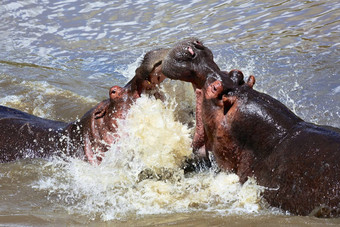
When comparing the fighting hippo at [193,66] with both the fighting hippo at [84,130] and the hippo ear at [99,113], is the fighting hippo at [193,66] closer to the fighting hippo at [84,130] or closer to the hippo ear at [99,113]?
the fighting hippo at [84,130]

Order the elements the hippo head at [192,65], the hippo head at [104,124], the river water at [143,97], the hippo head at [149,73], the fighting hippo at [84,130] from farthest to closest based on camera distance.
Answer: the hippo head at [104,124] < the fighting hippo at [84,130] < the hippo head at [149,73] < the hippo head at [192,65] < the river water at [143,97]

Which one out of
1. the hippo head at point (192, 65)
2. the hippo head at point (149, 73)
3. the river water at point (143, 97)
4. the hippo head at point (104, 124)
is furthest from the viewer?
the hippo head at point (104, 124)

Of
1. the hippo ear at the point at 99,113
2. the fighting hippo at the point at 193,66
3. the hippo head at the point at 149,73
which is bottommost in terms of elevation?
the hippo ear at the point at 99,113

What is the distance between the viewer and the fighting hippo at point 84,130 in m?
5.52

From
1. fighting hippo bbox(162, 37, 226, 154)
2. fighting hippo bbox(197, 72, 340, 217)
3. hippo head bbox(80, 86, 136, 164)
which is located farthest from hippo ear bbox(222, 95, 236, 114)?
hippo head bbox(80, 86, 136, 164)

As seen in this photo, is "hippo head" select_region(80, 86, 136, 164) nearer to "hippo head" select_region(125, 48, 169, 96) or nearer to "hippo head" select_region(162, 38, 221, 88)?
"hippo head" select_region(125, 48, 169, 96)

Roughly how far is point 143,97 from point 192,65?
1.01 metres

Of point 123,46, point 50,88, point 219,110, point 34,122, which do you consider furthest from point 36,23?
point 219,110

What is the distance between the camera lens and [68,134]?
602cm

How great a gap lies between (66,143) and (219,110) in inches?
83.1

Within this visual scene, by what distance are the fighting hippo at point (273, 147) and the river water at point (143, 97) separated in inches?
4.6

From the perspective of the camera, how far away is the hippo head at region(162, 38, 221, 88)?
4.66 meters

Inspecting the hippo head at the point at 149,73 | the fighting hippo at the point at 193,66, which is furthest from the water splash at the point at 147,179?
the fighting hippo at the point at 193,66

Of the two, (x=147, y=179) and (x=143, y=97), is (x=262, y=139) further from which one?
(x=143, y=97)
